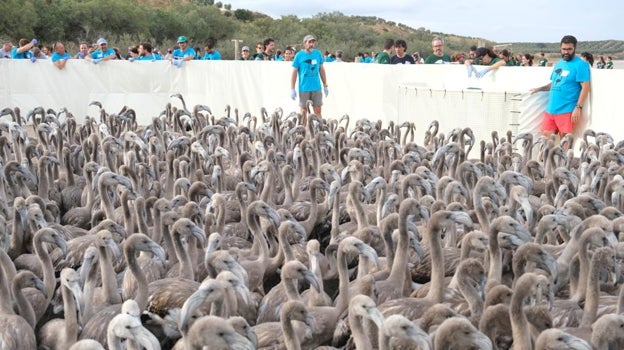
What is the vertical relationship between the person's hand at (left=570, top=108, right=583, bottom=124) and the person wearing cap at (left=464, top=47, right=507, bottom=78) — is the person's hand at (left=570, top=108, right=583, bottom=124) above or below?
below

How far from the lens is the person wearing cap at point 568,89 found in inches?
545

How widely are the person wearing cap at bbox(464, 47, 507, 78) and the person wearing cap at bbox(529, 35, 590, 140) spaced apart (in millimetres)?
2378

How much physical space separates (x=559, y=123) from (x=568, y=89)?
62 cm

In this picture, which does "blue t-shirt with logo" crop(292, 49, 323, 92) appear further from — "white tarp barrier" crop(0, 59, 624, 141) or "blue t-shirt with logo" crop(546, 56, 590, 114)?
"blue t-shirt with logo" crop(546, 56, 590, 114)

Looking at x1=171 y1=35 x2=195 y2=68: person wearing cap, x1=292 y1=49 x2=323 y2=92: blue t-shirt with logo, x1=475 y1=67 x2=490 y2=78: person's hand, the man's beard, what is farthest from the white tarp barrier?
x1=292 y1=49 x2=323 y2=92: blue t-shirt with logo

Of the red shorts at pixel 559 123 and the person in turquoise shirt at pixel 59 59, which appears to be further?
the person in turquoise shirt at pixel 59 59

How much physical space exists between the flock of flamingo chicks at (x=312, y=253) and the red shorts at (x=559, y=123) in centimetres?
89

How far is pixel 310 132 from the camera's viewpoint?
51.4 ft

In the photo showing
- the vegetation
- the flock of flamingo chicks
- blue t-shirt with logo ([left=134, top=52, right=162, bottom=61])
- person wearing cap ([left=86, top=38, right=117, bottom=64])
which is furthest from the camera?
the vegetation

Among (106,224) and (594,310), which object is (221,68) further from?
(594,310)

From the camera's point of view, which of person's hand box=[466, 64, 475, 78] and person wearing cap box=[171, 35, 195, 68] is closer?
person's hand box=[466, 64, 475, 78]

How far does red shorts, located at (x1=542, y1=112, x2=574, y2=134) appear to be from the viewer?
14.1 meters

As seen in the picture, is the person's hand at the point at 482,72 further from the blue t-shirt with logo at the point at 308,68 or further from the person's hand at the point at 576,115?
the blue t-shirt with logo at the point at 308,68

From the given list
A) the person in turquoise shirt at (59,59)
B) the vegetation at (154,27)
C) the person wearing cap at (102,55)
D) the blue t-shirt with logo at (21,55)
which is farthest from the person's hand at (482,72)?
the vegetation at (154,27)
